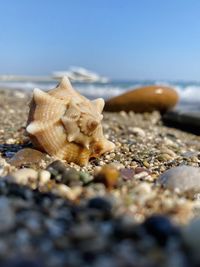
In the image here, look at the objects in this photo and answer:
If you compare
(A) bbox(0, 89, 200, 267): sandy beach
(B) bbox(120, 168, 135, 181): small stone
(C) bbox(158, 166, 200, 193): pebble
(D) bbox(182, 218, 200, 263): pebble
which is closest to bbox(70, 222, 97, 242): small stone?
(A) bbox(0, 89, 200, 267): sandy beach

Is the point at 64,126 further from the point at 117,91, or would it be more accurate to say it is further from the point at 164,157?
the point at 117,91

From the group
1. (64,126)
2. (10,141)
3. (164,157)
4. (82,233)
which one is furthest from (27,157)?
(82,233)

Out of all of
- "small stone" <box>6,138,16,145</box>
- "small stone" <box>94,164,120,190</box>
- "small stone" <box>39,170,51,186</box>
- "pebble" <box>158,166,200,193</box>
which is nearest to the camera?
"small stone" <box>94,164,120,190</box>

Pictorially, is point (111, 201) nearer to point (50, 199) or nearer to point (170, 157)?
point (50, 199)

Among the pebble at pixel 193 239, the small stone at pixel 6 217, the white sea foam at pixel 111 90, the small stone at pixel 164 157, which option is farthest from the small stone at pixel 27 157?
the white sea foam at pixel 111 90

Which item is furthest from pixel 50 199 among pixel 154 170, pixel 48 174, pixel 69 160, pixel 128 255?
pixel 154 170

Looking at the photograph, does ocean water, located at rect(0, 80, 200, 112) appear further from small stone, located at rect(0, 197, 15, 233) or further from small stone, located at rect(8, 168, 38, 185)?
small stone, located at rect(0, 197, 15, 233)
